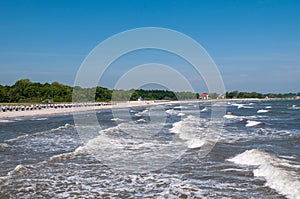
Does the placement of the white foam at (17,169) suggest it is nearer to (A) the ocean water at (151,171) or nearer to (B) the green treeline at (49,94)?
(A) the ocean water at (151,171)

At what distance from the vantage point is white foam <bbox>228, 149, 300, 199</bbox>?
29.9 feet

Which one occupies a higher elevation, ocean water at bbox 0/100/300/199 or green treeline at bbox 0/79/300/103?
green treeline at bbox 0/79/300/103

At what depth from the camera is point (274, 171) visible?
434 inches

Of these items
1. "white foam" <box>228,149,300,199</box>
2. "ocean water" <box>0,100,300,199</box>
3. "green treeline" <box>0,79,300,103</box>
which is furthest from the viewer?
"green treeline" <box>0,79,300,103</box>

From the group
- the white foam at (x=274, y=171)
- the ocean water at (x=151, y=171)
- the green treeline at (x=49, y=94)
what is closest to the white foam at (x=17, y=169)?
the ocean water at (x=151, y=171)

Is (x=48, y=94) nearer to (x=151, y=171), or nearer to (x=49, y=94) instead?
(x=49, y=94)

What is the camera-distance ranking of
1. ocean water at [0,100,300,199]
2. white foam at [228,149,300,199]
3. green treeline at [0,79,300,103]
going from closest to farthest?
white foam at [228,149,300,199]
ocean water at [0,100,300,199]
green treeline at [0,79,300,103]

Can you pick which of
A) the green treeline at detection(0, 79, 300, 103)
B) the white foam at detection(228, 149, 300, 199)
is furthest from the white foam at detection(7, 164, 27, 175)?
the green treeline at detection(0, 79, 300, 103)

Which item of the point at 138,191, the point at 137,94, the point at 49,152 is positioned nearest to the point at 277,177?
the point at 138,191

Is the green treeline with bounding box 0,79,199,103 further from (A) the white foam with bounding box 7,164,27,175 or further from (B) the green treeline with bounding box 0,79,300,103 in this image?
(A) the white foam with bounding box 7,164,27,175

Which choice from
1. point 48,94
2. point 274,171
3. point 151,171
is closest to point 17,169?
point 151,171

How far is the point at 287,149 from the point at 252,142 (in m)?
2.95

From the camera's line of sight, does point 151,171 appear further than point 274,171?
Yes

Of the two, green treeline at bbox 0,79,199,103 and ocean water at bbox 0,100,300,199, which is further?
green treeline at bbox 0,79,199,103
